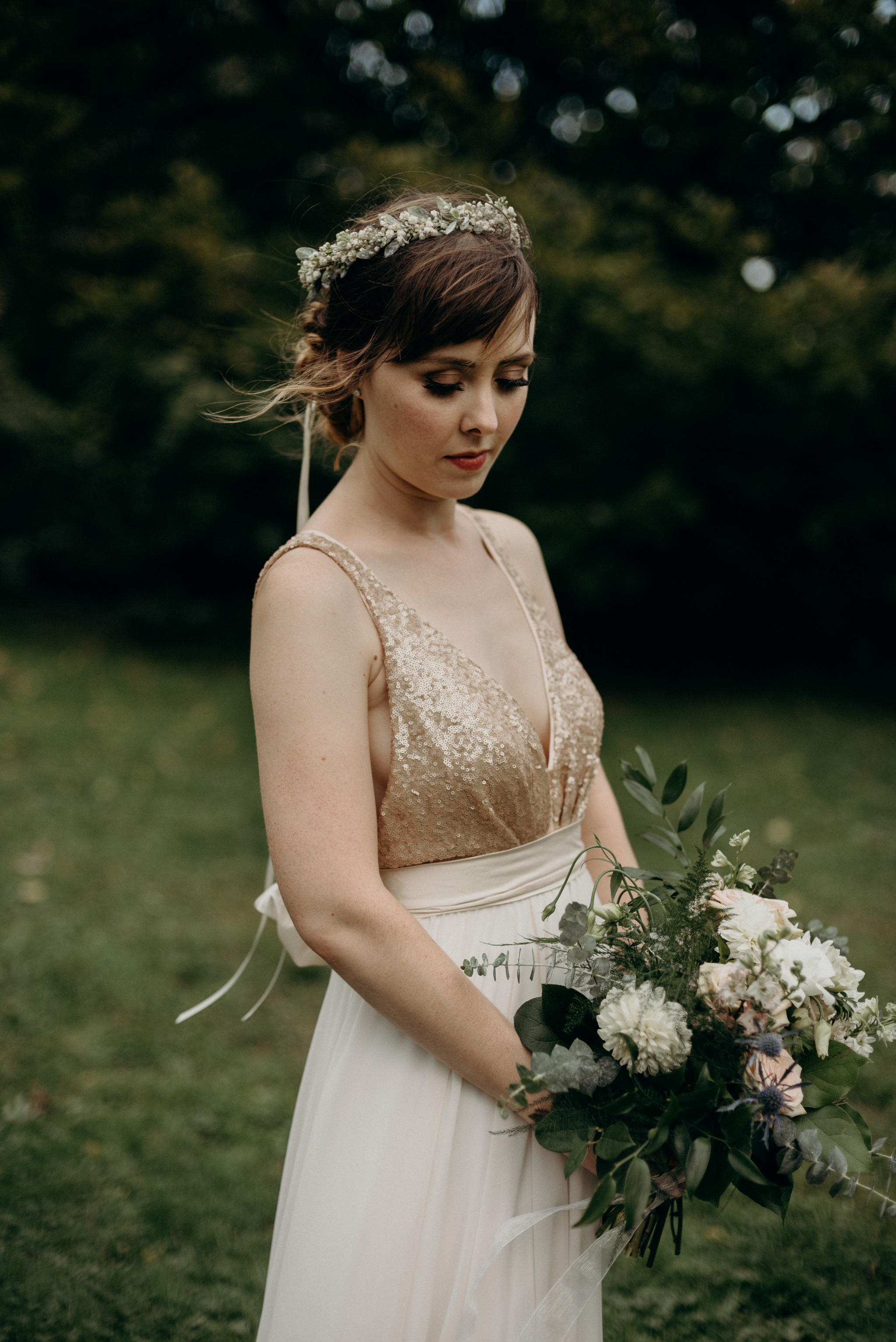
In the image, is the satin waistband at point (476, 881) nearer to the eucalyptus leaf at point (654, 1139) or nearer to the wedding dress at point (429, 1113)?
the wedding dress at point (429, 1113)

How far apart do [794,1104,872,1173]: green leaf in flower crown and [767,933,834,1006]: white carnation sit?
201 mm

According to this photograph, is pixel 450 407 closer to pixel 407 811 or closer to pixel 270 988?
pixel 407 811

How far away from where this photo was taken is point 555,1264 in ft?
5.67

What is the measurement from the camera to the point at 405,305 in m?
1.67

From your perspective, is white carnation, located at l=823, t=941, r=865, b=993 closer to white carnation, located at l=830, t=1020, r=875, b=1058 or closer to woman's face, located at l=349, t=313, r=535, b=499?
white carnation, located at l=830, t=1020, r=875, b=1058

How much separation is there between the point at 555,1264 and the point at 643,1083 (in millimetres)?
514

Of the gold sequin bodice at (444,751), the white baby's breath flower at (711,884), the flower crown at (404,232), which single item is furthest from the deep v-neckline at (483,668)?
the flower crown at (404,232)

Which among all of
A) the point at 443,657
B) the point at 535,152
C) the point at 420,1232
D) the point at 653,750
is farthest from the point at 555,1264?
the point at 535,152

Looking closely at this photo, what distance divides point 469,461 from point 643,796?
0.67 meters

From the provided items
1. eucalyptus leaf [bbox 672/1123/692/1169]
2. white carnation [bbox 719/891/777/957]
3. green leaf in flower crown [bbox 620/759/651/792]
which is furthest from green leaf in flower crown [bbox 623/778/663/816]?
eucalyptus leaf [bbox 672/1123/692/1169]

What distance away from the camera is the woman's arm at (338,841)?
1.55 metres

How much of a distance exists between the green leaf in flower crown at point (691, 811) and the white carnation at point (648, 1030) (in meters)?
0.32

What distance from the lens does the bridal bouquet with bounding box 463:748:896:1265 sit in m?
1.39

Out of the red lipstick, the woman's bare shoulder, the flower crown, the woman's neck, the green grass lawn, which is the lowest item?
the green grass lawn
